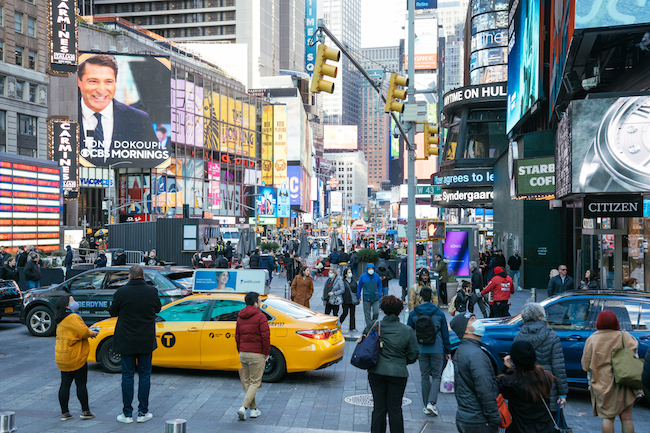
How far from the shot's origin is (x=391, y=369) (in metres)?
6.37

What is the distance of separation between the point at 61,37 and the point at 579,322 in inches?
1947

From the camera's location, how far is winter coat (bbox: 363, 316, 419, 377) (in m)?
→ 6.39

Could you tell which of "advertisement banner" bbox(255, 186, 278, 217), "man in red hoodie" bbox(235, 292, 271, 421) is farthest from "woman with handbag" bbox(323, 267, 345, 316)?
"advertisement banner" bbox(255, 186, 278, 217)

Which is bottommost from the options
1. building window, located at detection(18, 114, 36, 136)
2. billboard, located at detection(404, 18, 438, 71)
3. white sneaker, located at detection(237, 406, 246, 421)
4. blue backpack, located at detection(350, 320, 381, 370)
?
white sneaker, located at detection(237, 406, 246, 421)

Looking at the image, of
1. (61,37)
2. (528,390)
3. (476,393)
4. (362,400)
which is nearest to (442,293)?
(362,400)

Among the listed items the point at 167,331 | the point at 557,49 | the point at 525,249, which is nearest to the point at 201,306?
the point at 167,331

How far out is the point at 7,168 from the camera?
32.8 m

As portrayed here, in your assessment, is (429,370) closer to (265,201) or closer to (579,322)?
(579,322)

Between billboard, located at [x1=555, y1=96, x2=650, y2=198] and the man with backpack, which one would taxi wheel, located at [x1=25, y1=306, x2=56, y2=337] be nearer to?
the man with backpack

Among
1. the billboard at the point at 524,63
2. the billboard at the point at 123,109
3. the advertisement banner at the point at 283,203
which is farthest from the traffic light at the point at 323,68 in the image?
the advertisement banner at the point at 283,203

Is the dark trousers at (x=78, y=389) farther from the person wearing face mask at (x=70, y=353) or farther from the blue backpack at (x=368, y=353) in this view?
the blue backpack at (x=368, y=353)

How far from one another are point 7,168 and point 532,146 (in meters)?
26.5

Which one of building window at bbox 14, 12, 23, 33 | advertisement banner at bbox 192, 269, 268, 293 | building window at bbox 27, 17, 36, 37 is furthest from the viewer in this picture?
building window at bbox 27, 17, 36, 37

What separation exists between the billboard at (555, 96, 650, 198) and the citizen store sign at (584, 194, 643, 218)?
667 millimetres
